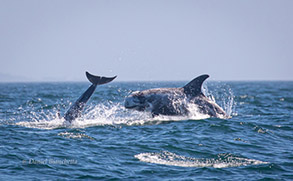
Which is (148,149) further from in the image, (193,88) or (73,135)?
(193,88)

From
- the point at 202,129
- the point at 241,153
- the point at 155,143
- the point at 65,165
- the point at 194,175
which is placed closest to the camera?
the point at 194,175

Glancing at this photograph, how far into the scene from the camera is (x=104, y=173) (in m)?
9.84

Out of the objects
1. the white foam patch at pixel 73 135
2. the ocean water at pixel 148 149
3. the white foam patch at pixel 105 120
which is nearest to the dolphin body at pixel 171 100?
the white foam patch at pixel 105 120

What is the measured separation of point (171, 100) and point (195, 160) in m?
6.41

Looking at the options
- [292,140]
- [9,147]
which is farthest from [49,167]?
[292,140]

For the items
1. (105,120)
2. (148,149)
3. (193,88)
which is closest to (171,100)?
(193,88)

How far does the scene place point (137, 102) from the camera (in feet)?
56.4

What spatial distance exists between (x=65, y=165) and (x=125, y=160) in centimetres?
160

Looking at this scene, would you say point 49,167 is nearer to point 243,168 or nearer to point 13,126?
point 243,168

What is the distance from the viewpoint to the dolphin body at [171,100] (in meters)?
17.2

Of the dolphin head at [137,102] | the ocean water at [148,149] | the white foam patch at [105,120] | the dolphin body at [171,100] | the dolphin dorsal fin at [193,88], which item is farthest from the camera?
the dolphin dorsal fin at [193,88]

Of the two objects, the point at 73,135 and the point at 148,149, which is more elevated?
the point at 73,135

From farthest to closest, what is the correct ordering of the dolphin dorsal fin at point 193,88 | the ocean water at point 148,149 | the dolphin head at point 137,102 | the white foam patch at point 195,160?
1. the dolphin dorsal fin at point 193,88
2. the dolphin head at point 137,102
3. the white foam patch at point 195,160
4. the ocean water at point 148,149

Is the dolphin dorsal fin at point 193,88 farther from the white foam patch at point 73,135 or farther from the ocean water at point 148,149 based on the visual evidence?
the white foam patch at point 73,135
